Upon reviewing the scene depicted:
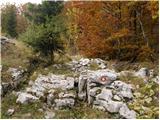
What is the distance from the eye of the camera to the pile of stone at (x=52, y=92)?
1909cm

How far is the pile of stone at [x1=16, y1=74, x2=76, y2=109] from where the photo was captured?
19.1 m

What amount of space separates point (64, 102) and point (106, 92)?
7.45 ft

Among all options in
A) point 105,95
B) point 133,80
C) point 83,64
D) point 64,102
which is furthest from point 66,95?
point 83,64

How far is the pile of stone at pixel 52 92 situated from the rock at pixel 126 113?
9.23 feet

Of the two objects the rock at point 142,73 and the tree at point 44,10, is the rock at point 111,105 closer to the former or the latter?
the rock at point 142,73

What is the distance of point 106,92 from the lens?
19.2 meters

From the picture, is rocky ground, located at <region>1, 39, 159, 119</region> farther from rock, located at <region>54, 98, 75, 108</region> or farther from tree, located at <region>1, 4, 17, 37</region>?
tree, located at <region>1, 4, 17, 37</region>

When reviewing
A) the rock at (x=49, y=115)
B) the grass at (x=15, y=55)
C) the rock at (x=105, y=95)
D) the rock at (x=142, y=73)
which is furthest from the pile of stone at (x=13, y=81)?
the rock at (x=142, y=73)

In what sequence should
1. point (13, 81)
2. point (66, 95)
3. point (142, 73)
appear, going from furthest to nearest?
point (142, 73) < point (13, 81) < point (66, 95)

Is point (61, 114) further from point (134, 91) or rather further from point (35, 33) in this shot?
point (35, 33)

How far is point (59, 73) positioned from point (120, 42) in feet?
20.5

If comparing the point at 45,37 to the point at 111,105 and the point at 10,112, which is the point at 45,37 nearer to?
the point at 10,112

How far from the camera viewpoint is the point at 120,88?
63.7 ft

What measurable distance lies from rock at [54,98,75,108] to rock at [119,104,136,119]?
111 inches
